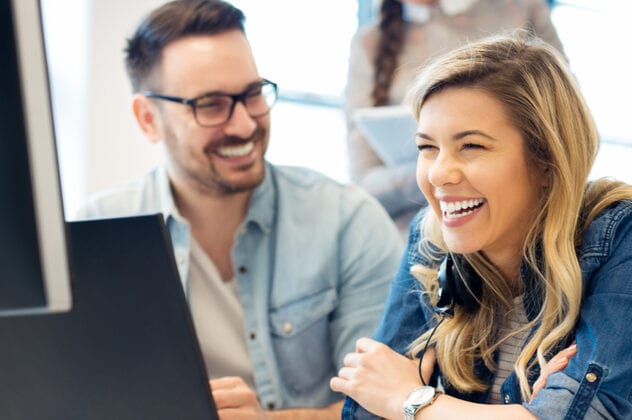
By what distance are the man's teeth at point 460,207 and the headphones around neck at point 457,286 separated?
79 mm

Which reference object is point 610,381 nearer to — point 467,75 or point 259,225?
point 467,75

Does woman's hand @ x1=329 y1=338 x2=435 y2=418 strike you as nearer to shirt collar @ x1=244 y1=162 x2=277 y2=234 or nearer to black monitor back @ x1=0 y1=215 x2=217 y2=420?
black monitor back @ x1=0 y1=215 x2=217 y2=420

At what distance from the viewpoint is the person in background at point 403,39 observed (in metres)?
2.29

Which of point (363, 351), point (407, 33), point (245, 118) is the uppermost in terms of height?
point (407, 33)

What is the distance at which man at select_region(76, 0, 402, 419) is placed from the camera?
1603mm

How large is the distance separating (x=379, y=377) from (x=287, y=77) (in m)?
2.34

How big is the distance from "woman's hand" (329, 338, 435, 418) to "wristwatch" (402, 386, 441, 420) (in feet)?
0.05

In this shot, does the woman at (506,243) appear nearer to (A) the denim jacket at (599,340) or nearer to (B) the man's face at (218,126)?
(A) the denim jacket at (599,340)

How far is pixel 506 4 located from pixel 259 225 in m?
1.10

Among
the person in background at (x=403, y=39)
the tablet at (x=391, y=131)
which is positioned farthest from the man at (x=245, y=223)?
the person in background at (x=403, y=39)

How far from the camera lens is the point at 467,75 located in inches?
45.1

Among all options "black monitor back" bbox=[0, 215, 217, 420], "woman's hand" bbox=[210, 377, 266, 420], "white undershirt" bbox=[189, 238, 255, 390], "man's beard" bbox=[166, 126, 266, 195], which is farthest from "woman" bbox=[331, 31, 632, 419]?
"man's beard" bbox=[166, 126, 266, 195]

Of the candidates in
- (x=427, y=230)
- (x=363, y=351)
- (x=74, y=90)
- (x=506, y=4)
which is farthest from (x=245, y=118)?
(x=74, y=90)

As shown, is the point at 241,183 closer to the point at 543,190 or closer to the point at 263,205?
the point at 263,205
